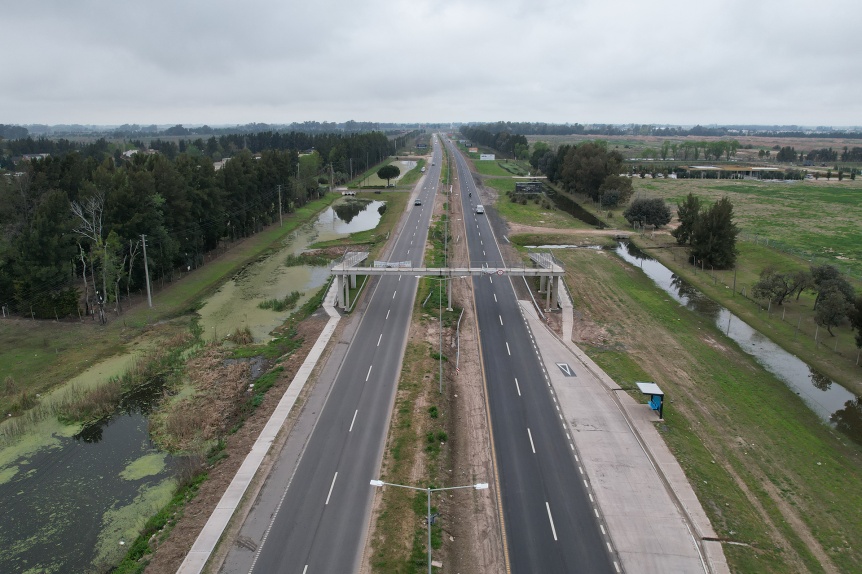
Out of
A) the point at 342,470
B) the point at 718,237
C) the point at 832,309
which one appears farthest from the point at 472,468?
the point at 718,237

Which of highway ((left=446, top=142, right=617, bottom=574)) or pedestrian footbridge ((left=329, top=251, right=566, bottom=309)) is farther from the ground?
pedestrian footbridge ((left=329, top=251, right=566, bottom=309))

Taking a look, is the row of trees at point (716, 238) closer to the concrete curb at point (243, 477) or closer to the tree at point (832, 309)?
the tree at point (832, 309)

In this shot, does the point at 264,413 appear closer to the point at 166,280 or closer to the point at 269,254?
the point at 166,280

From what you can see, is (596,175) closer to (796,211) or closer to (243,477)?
(796,211)

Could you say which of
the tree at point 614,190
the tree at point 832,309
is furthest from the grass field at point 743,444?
the tree at point 614,190

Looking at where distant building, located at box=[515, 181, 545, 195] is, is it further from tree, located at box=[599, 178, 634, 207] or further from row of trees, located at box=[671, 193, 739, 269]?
row of trees, located at box=[671, 193, 739, 269]

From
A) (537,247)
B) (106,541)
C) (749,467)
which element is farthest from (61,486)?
(537,247)

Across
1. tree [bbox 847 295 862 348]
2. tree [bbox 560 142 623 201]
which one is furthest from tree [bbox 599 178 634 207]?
tree [bbox 847 295 862 348]
